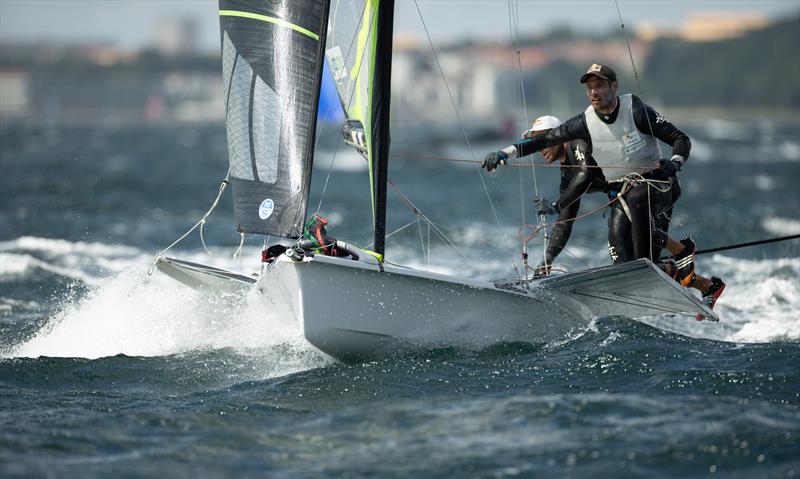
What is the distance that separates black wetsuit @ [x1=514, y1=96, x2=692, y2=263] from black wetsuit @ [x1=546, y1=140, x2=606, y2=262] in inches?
7.2

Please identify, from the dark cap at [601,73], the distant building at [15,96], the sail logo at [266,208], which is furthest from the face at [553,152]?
the distant building at [15,96]

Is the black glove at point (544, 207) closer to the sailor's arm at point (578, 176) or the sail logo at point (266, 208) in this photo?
the sailor's arm at point (578, 176)

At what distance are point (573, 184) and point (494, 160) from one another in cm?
81

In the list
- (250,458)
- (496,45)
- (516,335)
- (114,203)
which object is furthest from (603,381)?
(496,45)

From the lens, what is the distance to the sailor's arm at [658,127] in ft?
22.3

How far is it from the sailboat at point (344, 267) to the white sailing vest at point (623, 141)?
0.74 metres

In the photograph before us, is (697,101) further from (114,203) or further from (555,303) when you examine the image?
(555,303)

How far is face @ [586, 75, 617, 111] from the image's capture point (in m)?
6.77

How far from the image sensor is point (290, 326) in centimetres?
625

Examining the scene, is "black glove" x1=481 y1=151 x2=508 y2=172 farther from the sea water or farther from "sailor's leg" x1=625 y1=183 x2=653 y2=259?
"sailor's leg" x1=625 y1=183 x2=653 y2=259

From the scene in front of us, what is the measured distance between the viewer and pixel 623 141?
6.93m

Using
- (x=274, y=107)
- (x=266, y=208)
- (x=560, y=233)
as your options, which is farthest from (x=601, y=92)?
(x=266, y=208)

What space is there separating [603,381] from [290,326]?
5.78ft

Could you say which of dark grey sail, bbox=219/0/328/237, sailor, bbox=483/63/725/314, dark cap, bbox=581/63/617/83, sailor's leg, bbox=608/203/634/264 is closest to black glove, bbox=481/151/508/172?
sailor, bbox=483/63/725/314
